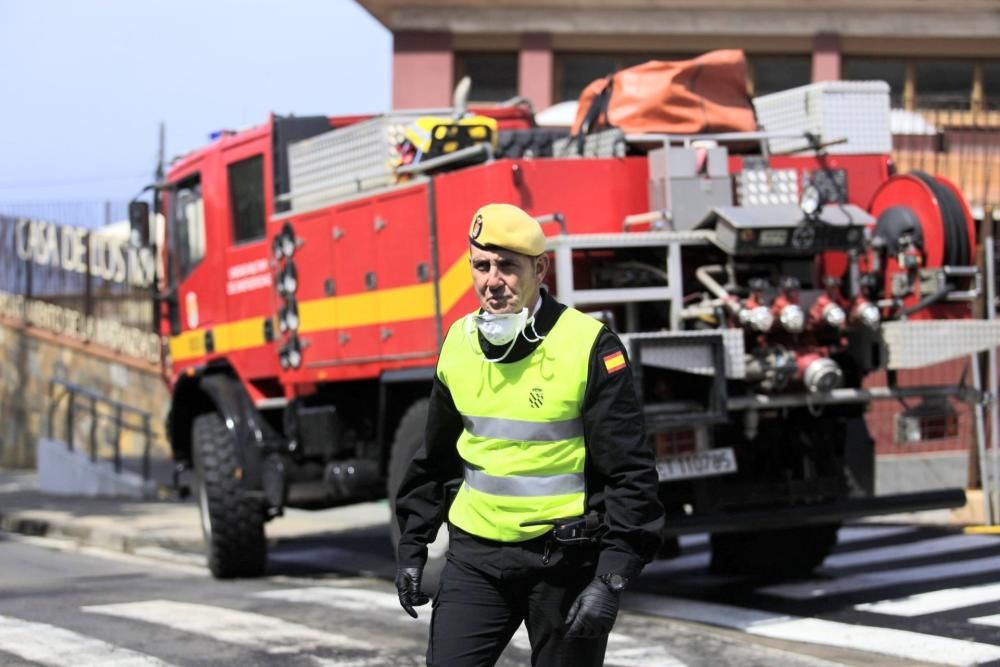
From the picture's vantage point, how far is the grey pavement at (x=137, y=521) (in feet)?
46.6

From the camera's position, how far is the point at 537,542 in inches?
178

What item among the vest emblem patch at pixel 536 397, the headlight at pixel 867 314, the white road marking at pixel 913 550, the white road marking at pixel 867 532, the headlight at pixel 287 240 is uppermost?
the headlight at pixel 287 240

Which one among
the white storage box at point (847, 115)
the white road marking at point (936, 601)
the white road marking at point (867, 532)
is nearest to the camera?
the white road marking at point (936, 601)

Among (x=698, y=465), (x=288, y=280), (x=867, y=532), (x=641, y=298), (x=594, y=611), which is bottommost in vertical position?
(x=867, y=532)

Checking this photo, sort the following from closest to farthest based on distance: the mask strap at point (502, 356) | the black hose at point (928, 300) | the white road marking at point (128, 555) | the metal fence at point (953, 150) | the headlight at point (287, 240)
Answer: the mask strap at point (502, 356)
the black hose at point (928, 300)
the headlight at point (287, 240)
the white road marking at point (128, 555)
the metal fence at point (953, 150)

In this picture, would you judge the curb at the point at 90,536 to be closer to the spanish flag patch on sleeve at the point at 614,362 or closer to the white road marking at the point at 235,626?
the white road marking at the point at 235,626

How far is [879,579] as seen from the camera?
10.4 meters

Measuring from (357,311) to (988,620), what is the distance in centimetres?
428

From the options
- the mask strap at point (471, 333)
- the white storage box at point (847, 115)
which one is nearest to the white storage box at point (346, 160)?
the white storage box at point (847, 115)

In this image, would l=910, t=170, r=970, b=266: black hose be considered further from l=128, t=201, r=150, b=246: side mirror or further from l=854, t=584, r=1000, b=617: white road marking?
l=128, t=201, r=150, b=246: side mirror

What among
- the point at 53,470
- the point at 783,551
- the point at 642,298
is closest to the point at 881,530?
the point at 783,551

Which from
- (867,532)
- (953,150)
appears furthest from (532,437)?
(953,150)

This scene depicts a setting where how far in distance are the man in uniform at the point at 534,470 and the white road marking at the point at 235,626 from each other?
3.59 metres

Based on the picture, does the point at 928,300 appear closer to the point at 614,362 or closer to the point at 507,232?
the point at 614,362
